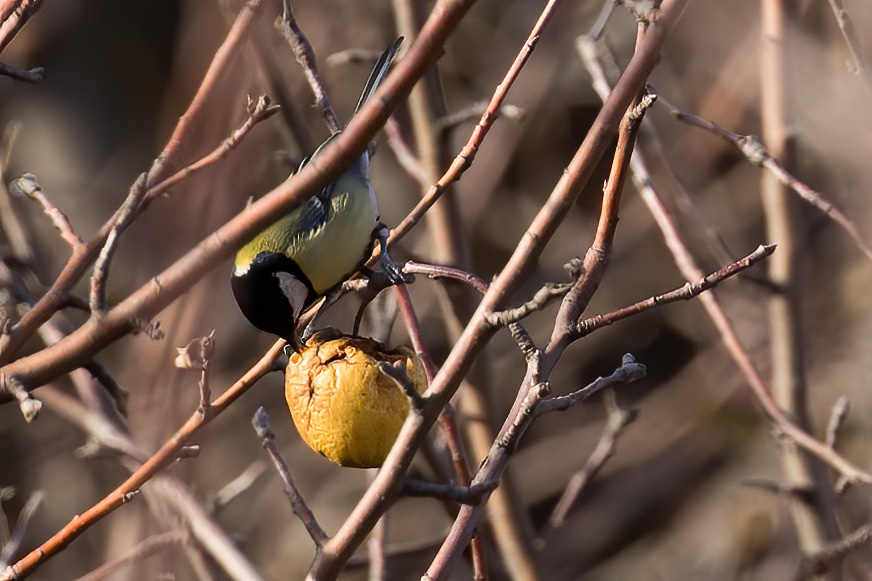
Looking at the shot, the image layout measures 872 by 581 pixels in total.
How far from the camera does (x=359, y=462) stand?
1624mm

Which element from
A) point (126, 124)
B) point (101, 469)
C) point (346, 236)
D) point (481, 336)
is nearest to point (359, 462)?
point (481, 336)

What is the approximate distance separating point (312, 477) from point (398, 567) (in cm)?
65

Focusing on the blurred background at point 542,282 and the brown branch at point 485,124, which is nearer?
the brown branch at point 485,124

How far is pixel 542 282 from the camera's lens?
4848 millimetres

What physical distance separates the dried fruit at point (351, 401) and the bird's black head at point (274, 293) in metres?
0.29

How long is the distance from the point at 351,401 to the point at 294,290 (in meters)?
0.78

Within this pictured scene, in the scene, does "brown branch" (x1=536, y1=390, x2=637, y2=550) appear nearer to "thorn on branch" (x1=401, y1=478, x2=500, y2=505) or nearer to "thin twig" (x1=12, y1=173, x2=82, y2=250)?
"thorn on branch" (x1=401, y1=478, x2=500, y2=505)

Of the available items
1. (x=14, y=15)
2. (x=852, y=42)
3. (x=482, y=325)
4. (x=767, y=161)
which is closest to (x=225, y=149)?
(x=14, y=15)

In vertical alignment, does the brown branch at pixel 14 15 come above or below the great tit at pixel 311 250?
above

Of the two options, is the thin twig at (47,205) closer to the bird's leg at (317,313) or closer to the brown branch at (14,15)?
the brown branch at (14,15)

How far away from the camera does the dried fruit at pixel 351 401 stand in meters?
1.59

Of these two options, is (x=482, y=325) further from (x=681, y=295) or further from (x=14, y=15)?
(x=14, y=15)

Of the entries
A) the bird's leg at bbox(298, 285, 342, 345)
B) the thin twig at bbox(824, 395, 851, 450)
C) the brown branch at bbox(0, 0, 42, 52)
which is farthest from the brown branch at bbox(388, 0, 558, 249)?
the thin twig at bbox(824, 395, 851, 450)

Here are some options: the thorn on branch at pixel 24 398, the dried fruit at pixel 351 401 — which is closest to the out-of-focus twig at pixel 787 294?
the dried fruit at pixel 351 401
